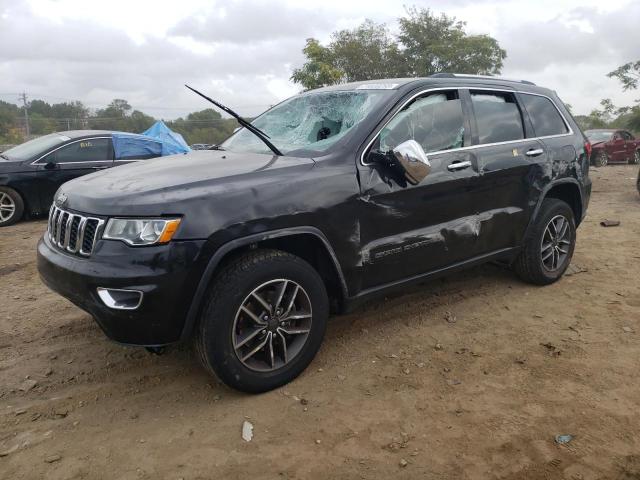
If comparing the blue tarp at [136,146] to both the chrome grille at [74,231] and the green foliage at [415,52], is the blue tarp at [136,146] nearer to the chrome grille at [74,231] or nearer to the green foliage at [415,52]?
the chrome grille at [74,231]

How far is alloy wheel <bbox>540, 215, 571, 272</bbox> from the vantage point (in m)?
4.55

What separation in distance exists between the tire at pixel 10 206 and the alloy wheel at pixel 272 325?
6593 mm

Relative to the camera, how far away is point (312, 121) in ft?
12.1

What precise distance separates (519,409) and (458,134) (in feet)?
6.39

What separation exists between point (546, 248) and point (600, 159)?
55.4 feet

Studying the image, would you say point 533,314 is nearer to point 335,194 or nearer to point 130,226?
point 335,194

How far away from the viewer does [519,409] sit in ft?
9.13

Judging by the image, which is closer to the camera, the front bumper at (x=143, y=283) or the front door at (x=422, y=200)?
the front bumper at (x=143, y=283)

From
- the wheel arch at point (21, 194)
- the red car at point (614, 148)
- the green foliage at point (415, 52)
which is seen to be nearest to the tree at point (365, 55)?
the green foliage at point (415, 52)

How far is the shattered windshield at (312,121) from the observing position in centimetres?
339

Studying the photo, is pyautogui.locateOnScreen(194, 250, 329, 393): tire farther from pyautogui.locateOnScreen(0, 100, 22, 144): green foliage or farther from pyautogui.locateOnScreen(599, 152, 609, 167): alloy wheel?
pyautogui.locateOnScreen(0, 100, 22, 144): green foliage

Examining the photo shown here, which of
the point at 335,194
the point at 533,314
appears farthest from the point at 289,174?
the point at 533,314

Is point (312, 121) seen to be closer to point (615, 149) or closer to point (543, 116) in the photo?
point (543, 116)

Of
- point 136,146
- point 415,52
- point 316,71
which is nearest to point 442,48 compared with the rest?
point 415,52
